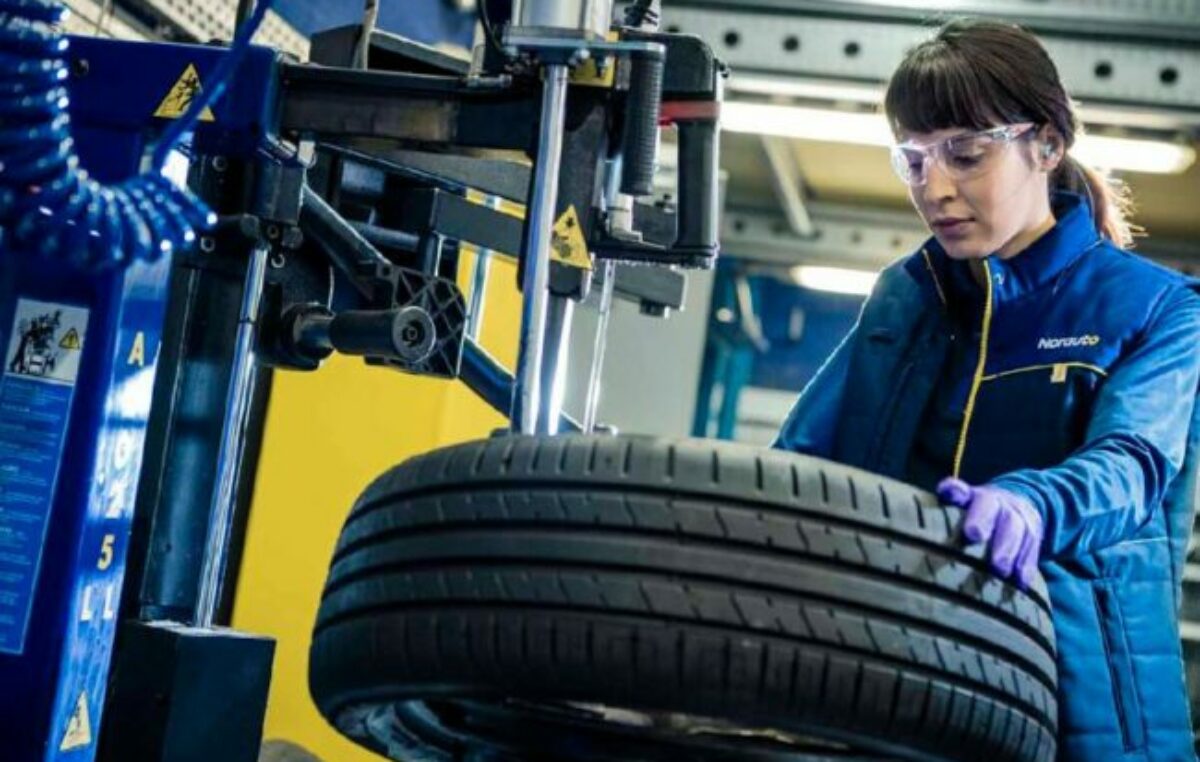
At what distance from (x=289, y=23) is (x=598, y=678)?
7.62 ft

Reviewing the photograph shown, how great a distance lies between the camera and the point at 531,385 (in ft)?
4.79

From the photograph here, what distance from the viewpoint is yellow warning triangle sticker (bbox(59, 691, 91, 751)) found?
1532mm

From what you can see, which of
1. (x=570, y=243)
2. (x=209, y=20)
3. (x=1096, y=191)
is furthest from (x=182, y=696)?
(x=209, y=20)

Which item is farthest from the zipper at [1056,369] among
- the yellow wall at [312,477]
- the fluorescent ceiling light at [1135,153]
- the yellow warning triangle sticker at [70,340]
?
the fluorescent ceiling light at [1135,153]

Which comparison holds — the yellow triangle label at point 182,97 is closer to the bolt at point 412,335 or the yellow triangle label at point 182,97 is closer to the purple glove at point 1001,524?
the bolt at point 412,335

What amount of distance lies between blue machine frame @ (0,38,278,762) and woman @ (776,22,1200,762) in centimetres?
82

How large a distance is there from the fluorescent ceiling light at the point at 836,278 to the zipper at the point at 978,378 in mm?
5809

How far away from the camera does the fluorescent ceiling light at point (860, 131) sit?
443 cm

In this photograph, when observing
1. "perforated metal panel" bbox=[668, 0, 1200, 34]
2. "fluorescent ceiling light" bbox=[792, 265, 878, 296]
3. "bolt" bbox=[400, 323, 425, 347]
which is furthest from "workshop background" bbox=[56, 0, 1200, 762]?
"fluorescent ceiling light" bbox=[792, 265, 878, 296]

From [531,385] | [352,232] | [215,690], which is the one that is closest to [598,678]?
[531,385]

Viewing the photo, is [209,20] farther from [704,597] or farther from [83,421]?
[704,597]

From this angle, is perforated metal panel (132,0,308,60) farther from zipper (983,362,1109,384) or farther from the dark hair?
zipper (983,362,1109,384)

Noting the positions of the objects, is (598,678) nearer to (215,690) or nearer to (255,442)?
(215,690)

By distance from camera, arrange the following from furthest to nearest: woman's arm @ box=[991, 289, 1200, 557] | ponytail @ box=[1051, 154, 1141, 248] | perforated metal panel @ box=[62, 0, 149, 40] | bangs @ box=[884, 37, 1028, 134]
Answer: perforated metal panel @ box=[62, 0, 149, 40]
ponytail @ box=[1051, 154, 1141, 248]
bangs @ box=[884, 37, 1028, 134]
woman's arm @ box=[991, 289, 1200, 557]
